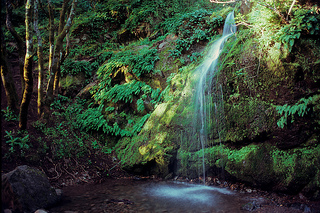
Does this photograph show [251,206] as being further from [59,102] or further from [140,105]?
[59,102]

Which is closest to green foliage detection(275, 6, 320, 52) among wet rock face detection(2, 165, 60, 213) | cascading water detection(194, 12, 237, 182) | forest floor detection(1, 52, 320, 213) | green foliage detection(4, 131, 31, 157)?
cascading water detection(194, 12, 237, 182)

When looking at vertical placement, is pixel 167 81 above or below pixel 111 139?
above

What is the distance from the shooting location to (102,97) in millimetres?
10211

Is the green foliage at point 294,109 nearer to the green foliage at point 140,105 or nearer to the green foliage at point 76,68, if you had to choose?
the green foliage at point 140,105

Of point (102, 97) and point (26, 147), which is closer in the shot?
point (26, 147)

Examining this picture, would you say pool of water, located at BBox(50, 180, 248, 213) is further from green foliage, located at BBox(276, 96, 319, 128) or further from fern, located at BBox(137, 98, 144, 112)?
fern, located at BBox(137, 98, 144, 112)

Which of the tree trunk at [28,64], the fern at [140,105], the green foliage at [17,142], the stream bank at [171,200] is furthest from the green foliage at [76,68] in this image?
the stream bank at [171,200]

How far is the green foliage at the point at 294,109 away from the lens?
4973mm

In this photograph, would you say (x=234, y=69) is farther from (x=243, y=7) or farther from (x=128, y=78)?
(x=128, y=78)

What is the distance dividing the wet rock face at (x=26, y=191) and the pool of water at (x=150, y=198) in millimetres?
322

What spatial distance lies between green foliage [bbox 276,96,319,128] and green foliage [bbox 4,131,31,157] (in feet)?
25.4

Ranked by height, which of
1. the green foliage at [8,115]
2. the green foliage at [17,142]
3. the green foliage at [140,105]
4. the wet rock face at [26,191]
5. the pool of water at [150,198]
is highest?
the green foliage at [8,115]

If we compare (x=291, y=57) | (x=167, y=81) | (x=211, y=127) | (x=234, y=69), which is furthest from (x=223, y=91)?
(x=167, y=81)

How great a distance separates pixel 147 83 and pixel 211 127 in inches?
172
